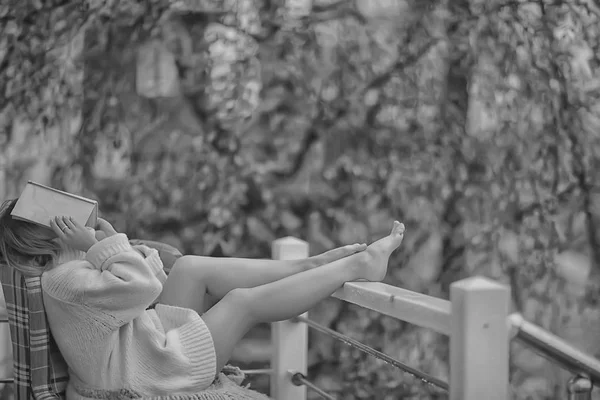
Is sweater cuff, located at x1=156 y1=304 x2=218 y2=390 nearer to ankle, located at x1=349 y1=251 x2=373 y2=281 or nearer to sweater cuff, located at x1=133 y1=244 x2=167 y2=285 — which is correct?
sweater cuff, located at x1=133 y1=244 x2=167 y2=285

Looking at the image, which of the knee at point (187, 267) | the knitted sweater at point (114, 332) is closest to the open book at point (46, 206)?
the knitted sweater at point (114, 332)

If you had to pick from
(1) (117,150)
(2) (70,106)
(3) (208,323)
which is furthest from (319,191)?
(3) (208,323)

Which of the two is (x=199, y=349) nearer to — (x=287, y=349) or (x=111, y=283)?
(x=111, y=283)

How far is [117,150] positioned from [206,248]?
53 cm

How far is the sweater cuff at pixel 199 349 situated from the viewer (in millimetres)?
1892

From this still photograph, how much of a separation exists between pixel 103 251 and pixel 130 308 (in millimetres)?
143

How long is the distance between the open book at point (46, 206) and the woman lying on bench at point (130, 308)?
40 mm

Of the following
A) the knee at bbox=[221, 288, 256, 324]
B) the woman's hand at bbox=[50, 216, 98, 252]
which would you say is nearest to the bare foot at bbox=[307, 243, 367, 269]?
the knee at bbox=[221, 288, 256, 324]

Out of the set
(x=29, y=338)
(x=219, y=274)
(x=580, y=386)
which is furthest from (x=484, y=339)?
(x=29, y=338)

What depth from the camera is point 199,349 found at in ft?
6.27

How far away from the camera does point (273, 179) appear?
3396 millimetres

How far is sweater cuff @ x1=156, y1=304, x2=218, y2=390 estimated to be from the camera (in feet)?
6.21

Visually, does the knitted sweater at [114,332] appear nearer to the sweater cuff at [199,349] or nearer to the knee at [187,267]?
the sweater cuff at [199,349]

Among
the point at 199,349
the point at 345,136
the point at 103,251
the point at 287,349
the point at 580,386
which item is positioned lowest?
the point at 287,349
